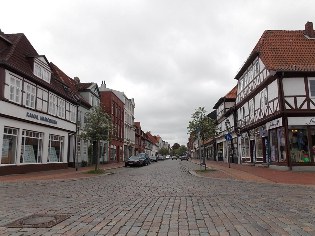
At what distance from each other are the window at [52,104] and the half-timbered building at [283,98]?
17.9m

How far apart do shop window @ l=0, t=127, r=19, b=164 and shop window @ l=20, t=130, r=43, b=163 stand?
40.3 inches

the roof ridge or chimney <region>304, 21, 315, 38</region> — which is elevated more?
chimney <region>304, 21, 315, 38</region>

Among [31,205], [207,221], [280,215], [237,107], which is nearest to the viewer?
[207,221]

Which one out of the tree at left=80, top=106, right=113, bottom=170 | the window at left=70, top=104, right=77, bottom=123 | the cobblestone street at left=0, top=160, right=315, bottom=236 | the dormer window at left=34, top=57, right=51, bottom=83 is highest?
the dormer window at left=34, top=57, right=51, bottom=83

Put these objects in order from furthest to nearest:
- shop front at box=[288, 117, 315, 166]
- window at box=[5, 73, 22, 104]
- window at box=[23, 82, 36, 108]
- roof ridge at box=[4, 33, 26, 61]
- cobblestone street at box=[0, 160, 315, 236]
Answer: window at box=[23, 82, 36, 108], shop front at box=[288, 117, 315, 166], roof ridge at box=[4, 33, 26, 61], window at box=[5, 73, 22, 104], cobblestone street at box=[0, 160, 315, 236]

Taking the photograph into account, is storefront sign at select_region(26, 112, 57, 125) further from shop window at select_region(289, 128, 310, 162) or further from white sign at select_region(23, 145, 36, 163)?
shop window at select_region(289, 128, 310, 162)

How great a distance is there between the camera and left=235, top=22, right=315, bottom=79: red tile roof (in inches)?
982

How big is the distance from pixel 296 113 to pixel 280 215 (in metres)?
17.9

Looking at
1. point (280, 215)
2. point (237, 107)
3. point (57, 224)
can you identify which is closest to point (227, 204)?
point (280, 215)

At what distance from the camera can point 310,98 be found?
24.1 meters

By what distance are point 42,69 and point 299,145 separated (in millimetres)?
20739

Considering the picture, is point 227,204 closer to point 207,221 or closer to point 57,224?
point 207,221

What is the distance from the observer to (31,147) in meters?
25.0

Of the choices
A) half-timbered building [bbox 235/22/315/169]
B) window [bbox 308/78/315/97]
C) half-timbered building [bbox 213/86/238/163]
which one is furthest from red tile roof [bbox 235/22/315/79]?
half-timbered building [bbox 213/86/238/163]
